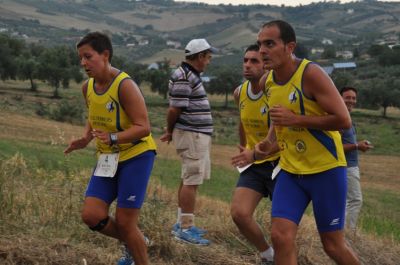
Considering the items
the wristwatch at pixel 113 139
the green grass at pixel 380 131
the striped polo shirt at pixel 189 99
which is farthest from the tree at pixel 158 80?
the wristwatch at pixel 113 139

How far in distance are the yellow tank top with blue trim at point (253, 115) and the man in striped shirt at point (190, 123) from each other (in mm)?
807

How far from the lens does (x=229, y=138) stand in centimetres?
4725

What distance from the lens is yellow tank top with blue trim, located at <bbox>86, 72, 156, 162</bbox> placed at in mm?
4641

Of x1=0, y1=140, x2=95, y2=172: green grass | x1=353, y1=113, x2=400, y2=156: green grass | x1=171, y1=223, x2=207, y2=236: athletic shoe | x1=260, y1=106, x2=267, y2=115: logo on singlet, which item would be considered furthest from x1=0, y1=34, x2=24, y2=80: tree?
x1=260, y1=106, x2=267, y2=115: logo on singlet

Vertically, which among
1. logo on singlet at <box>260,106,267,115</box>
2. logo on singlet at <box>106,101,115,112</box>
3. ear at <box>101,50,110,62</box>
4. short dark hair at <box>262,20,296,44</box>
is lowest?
logo on singlet at <box>260,106,267,115</box>

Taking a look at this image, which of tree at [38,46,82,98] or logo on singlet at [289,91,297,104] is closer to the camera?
logo on singlet at [289,91,297,104]

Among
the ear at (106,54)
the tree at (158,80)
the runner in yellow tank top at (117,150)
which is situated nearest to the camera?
the runner in yellow tank top at (117,150)

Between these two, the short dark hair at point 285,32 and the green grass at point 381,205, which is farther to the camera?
the green grass at point 381,205

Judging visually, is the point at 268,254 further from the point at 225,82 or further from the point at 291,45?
the point at 225,82

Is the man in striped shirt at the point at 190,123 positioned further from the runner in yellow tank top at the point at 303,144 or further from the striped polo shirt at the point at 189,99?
the runner in yellow tank top at the point at 303,144

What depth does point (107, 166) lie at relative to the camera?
4719 mm

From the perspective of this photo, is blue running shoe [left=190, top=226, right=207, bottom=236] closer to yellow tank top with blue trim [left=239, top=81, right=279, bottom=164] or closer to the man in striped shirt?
the man in striped shirt

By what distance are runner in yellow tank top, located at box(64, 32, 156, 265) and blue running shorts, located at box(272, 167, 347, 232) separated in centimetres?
111

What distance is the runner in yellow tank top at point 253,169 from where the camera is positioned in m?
5.19
